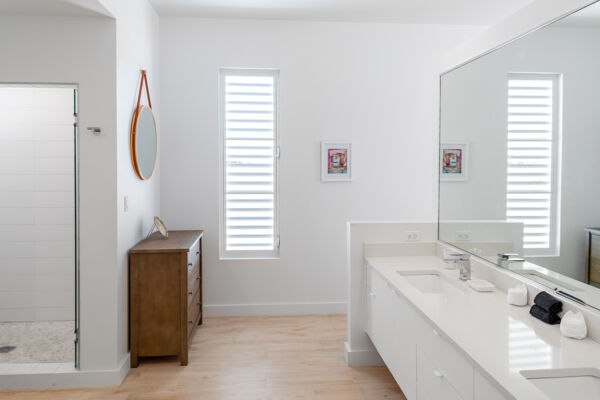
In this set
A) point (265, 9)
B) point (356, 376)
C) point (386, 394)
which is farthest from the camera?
point (265, 9)

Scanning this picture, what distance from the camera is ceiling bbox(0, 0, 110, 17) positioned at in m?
2.48

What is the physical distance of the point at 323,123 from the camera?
4.15 m

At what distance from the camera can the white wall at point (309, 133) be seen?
4.05 m

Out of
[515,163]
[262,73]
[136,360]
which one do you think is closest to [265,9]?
[262,73]

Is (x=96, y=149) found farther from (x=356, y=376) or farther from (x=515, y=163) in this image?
(x=515, y=163)

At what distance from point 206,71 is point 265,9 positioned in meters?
0.77

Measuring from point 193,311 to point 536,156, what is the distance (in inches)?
104

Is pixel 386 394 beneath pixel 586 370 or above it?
beneath

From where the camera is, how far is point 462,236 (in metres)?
2.73

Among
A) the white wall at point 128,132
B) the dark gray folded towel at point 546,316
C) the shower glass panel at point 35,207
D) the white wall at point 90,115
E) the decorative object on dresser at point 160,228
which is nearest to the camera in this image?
the dark gray folded towel at point 546,316

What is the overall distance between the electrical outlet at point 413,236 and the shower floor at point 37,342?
2436mm

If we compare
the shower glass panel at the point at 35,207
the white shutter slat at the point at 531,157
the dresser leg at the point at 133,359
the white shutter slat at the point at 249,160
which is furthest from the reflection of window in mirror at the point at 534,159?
the shower glass panel at the point at 35,207

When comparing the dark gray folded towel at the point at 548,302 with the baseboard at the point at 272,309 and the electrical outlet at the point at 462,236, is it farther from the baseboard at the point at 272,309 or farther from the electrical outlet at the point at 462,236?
the baseboard at the point at 272,309

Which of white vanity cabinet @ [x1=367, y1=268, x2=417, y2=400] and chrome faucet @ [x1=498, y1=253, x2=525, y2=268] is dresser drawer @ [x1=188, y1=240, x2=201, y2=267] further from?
chrome faucet @ [x1=498, y1=253, x2=525, y2=268]
